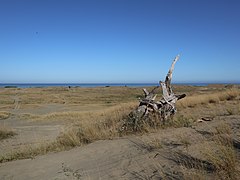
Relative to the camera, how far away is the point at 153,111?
11242 millimetres

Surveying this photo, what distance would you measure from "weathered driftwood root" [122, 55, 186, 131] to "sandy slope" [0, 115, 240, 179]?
4.24 ft

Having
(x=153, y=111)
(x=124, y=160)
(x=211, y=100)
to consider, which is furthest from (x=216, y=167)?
(x=211, y=100)

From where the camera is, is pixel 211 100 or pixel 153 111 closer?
pixel 153 111

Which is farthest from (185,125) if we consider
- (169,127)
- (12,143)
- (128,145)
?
(12,143)

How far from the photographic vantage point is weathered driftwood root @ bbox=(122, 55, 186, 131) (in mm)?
10414

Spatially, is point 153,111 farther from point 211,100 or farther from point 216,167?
point 211,100

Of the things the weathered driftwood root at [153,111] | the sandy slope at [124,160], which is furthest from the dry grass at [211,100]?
the sandy slope at [124,160]

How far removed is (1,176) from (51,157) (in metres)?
1.56

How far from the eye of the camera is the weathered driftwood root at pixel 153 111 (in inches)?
410

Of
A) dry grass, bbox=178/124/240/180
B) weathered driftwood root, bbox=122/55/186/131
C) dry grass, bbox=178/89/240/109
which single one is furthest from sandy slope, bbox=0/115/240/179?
dry grass, bbox=178/89/240/109

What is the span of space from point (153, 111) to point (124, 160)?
4825 mm

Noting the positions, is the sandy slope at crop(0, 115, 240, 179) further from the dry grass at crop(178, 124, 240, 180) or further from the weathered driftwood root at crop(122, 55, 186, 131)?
the weathered driftwood root at crop(122, 55, 186, 131)

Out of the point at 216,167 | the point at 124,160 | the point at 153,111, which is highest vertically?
the point at 153,111

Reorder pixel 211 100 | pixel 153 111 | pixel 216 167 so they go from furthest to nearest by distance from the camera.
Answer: pixel 211 100 < pixel 153 111 < pixel 216 167
